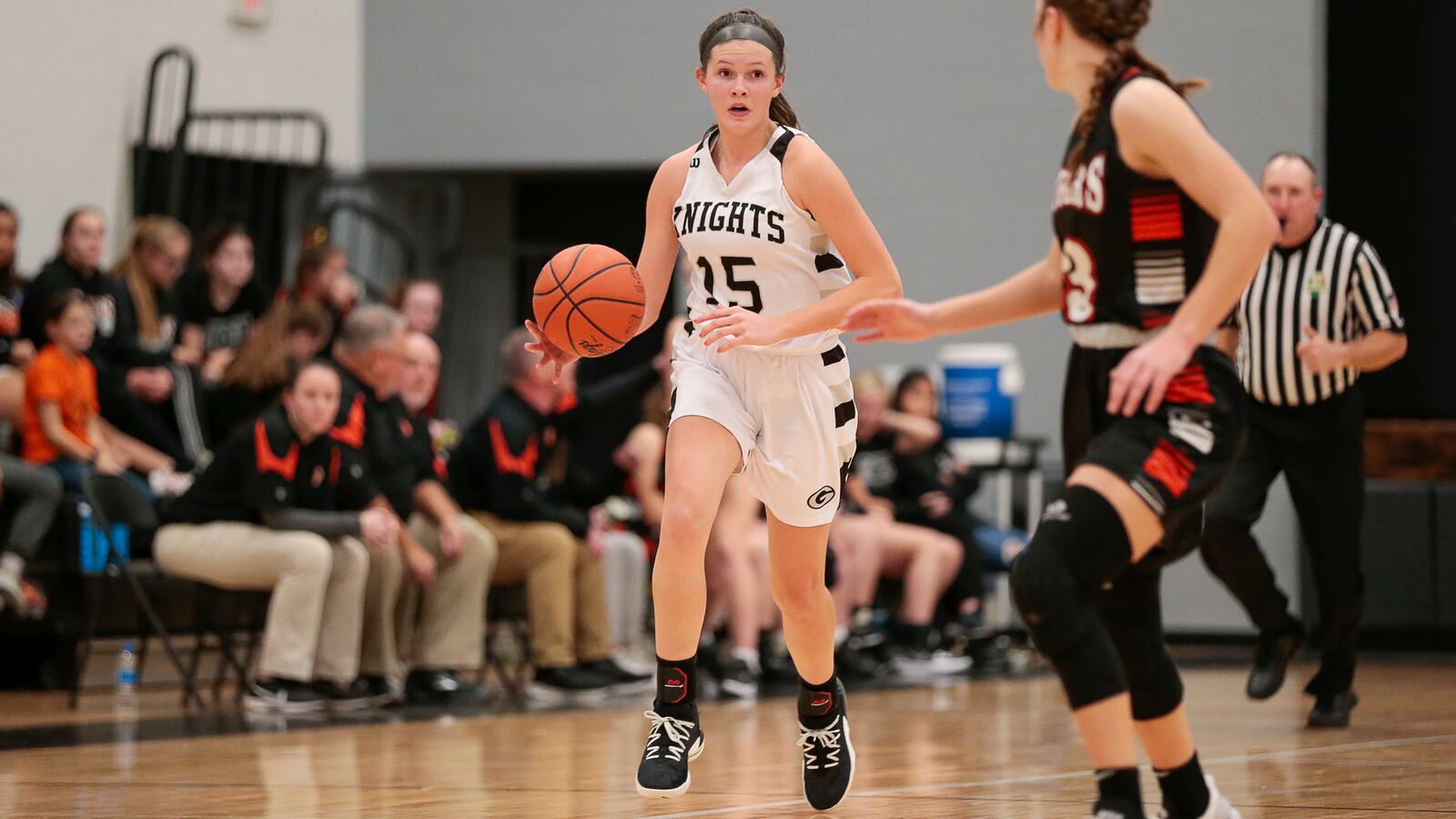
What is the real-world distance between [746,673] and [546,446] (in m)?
1.43

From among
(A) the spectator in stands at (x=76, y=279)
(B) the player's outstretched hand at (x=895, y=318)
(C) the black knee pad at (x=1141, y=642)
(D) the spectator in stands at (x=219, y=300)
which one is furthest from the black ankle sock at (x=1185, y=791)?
(D) the spectator in stands at (x=219, y=300)

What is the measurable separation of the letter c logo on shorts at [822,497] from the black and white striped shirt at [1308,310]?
2.84m

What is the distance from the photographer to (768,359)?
14.5 feet

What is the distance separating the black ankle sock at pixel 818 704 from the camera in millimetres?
4488

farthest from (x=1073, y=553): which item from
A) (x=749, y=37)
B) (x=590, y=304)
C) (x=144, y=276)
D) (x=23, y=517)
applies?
(x=144, y=276)

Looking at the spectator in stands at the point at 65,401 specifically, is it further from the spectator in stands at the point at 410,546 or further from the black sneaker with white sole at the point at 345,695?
the black sneaker with white sole at the point at 345,695

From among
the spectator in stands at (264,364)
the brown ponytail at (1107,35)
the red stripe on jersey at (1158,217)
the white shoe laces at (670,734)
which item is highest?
the brown ponytail at (1107,35)

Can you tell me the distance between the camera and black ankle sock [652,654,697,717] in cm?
422

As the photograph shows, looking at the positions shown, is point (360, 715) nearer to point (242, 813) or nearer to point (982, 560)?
point (242, 813)

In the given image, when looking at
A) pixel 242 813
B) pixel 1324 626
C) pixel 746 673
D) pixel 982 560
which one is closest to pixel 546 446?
pixel 746 673

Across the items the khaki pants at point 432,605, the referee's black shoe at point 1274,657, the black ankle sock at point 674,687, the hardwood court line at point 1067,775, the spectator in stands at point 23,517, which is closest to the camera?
the black ankle sock at point 674,687

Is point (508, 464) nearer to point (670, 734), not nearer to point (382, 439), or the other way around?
point (382, 439)

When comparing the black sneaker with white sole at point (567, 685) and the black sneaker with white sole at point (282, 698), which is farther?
the black sneaker with white sole at point (567, 685)

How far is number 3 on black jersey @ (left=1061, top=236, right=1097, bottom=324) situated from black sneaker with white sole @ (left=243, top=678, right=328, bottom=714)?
4851 mm
